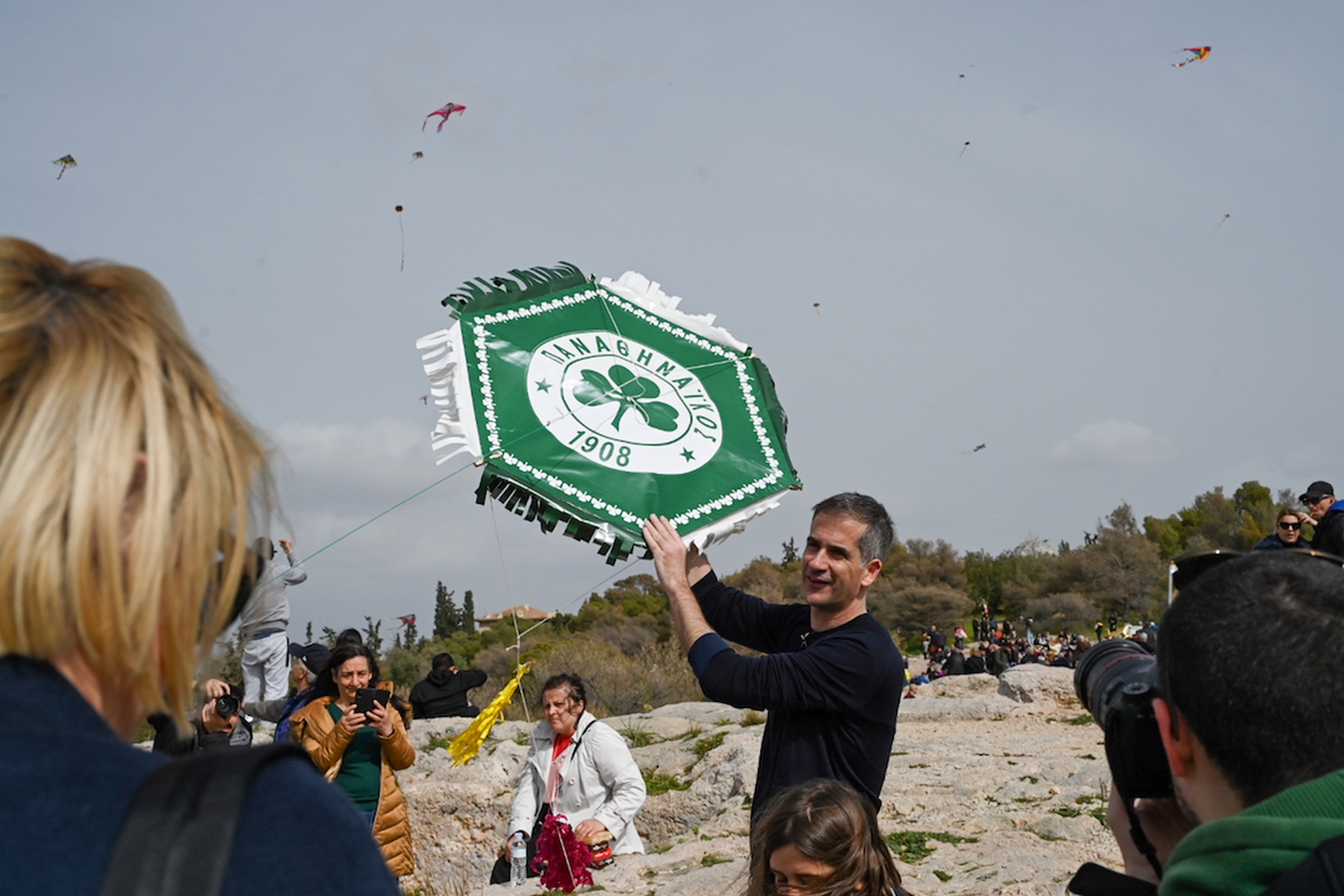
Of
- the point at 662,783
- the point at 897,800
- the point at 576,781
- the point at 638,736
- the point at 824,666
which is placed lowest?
the point at 897,800

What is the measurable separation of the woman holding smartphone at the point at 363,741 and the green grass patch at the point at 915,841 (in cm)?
293

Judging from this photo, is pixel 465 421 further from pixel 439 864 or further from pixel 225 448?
pixel 439 864

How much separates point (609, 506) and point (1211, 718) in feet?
7.58

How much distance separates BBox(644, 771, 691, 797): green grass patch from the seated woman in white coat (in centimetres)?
313

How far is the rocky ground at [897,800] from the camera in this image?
6160mm

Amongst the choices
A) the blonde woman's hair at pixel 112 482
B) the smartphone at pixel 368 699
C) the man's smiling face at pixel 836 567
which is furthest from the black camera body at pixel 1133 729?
the smartphone at pixel 368 699

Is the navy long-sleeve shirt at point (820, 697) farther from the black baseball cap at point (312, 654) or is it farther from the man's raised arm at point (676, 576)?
the black baseball cap at point (312, 654)

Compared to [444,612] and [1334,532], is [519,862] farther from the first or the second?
[444,612]

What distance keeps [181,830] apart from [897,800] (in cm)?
839

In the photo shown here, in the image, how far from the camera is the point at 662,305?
4375mm

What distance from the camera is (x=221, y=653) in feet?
4.37

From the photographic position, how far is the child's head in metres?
3.24

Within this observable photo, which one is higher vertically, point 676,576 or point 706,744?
point 676,576

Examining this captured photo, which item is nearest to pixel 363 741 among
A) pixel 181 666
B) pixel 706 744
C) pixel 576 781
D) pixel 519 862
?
pixel 519 862
